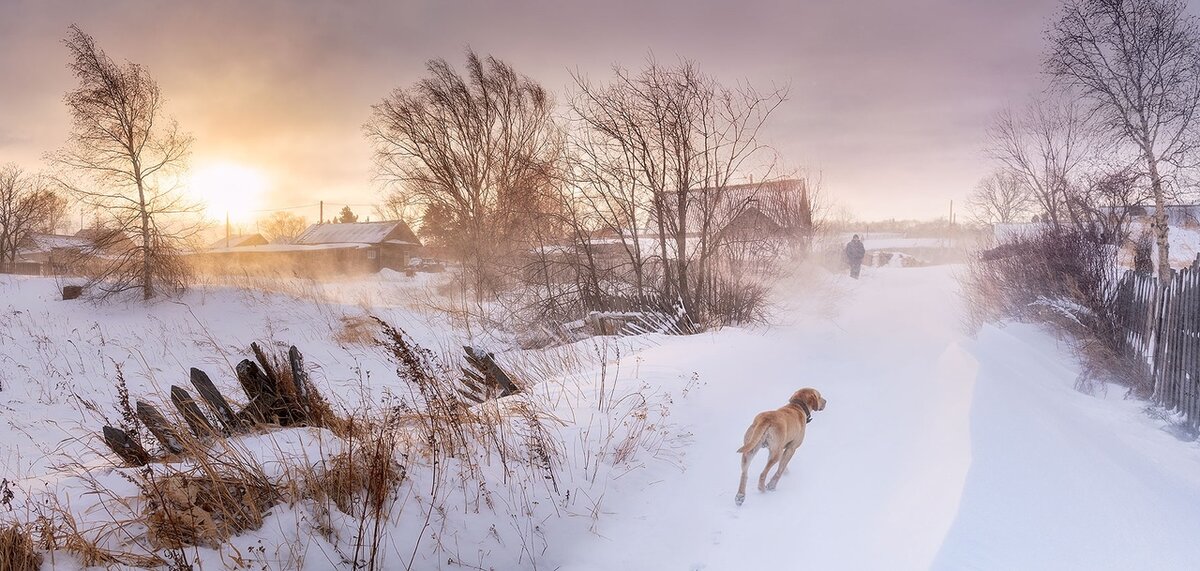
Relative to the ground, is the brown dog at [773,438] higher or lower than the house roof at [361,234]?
lower

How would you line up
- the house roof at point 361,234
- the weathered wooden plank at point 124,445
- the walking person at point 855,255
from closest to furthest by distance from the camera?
the weathered wooden plank at point 124,445 < the walking person at point 855,255 < the house roof at point 361,234

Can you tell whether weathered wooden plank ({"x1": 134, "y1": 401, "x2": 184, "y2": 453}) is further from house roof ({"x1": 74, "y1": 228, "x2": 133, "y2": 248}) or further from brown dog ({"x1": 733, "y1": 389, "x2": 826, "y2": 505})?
house roof ({"x1": 74, "y1": 228, "x2": 133, "y2": 248})

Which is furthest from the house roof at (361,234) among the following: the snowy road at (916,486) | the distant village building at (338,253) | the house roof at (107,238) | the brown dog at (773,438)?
the brown dog at (773,438)

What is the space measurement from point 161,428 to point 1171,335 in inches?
360

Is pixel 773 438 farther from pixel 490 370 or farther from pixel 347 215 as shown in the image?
pixel 347 215

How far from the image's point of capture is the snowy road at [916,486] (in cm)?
298

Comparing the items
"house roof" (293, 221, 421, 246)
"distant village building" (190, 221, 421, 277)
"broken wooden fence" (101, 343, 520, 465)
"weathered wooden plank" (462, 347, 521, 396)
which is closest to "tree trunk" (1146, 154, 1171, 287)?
"weathered wooden plank" (462, 347, 521, 396)

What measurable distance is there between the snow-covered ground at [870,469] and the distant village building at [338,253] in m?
32.0

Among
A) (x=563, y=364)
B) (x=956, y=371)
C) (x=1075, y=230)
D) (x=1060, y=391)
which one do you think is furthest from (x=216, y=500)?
(x=1075, y=230)

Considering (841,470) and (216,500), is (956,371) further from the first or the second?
(216,500)

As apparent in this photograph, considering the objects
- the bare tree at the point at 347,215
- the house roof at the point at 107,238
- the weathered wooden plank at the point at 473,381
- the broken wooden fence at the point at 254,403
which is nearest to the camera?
the broken wooden fence at the point at 254,403

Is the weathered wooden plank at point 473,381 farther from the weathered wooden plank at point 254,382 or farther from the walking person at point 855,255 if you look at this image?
the walking person at point 855,255

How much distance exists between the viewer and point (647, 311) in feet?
37.4

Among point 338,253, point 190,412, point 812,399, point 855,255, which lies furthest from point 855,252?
point 338,253
